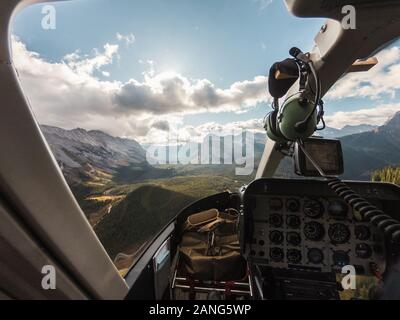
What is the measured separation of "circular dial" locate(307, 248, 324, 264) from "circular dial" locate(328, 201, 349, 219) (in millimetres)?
285

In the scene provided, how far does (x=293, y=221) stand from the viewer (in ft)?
5.57

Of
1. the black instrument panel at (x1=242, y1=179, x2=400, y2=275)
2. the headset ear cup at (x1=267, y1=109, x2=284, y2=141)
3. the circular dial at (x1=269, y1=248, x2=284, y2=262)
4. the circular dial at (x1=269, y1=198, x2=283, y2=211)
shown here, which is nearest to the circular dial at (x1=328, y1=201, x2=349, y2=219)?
the black instrument panel at (x1=242, y1=179, x2=400, y2=275)

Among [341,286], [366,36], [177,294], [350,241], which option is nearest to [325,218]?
[350,241]

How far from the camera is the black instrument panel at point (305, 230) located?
1.54 metres

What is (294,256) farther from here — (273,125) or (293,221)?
(273,125)

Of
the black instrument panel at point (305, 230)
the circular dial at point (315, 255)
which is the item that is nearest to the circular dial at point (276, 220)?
the black instrument panel at point (305, 230)

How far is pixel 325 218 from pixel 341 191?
0.54m

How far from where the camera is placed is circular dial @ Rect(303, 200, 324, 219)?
1652 millimetres

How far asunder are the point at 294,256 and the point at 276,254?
0.41 feet

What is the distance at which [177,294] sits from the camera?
1.62m

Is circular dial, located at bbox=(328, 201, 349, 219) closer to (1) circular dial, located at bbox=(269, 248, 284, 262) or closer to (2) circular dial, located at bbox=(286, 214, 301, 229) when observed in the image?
(2) circular dial, located at bbox=(286, 214, 301, 229)

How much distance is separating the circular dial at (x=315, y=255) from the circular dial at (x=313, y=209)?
0.78ft
